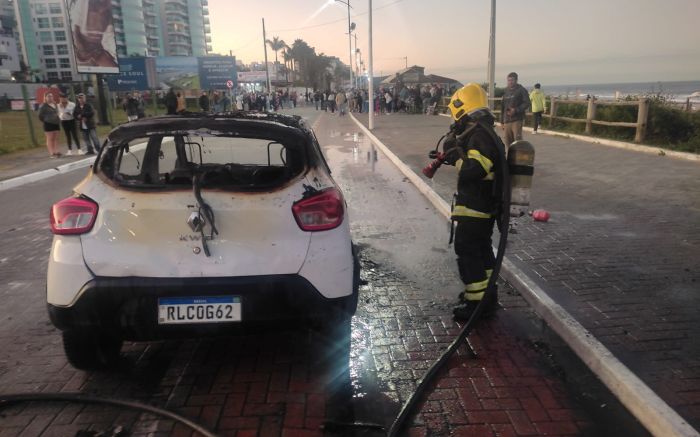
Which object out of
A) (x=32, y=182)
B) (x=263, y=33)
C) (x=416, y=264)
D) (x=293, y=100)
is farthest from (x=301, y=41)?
(x=416, y=264)

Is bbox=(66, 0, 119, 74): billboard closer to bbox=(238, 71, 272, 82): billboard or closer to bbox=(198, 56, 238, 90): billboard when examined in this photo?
bbox=(198, 56, 238, 90): billboard

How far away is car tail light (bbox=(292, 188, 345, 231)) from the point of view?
9.50ft

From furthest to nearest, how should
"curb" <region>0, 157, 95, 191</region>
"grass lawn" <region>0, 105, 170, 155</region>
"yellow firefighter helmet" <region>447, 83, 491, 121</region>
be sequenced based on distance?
"grass lawn" <region>0, 105, 170, 155</region> < "curb" <region>0, 157, 95, 191</region> < "yellow firefighter helmet" <region>447, 83, 491, 121</region>

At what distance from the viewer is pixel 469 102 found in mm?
3830

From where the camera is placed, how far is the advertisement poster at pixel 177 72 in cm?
5697

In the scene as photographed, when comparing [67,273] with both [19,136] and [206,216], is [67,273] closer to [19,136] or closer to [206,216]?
[206,216]

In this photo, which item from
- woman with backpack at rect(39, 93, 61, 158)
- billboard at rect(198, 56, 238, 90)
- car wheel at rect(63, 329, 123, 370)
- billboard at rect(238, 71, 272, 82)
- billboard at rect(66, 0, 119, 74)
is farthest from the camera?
billboard at rect(238, 71, 272, 82)

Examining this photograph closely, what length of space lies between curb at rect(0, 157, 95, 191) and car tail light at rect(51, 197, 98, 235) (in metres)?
9.24

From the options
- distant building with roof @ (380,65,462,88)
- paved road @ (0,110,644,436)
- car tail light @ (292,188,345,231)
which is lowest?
paved road @ (0,110,644,436)

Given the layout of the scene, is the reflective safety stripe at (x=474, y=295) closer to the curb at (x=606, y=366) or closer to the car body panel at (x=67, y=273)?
the curb at (x=606, y=366)

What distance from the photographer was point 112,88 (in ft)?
135

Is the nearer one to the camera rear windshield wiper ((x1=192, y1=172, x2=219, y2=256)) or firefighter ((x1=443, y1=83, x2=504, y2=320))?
rear windshield wiper ((x1=192, y1=172, x2=219, y2=256))

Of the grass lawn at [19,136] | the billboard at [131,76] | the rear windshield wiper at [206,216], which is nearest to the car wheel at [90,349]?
the rear windshield wiper at [206,216]

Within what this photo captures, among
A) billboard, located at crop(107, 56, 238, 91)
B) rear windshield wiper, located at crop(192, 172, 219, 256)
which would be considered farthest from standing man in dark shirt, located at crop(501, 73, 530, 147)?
billboard, located at crop(107, 56, 238, 91)
